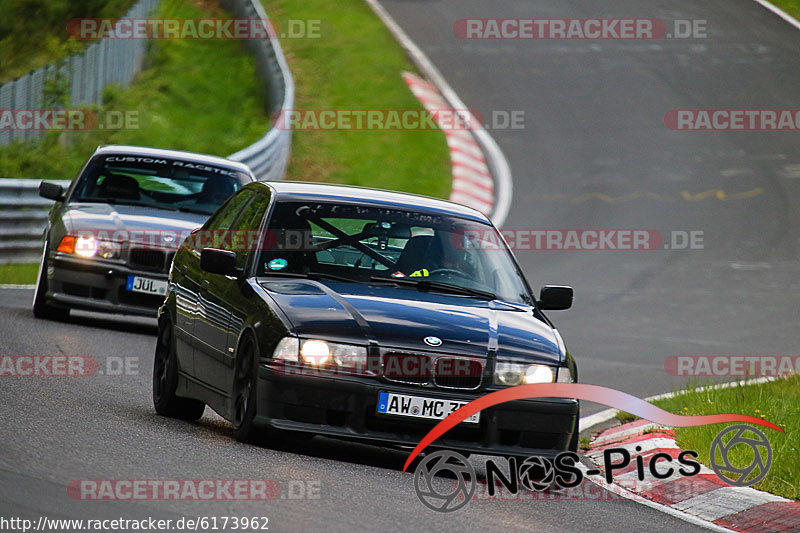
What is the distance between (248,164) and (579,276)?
5.55m

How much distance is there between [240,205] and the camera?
955 cm

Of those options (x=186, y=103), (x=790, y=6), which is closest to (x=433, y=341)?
(x=186, y=103)

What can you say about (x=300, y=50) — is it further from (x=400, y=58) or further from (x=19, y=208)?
(x=19, y=208)

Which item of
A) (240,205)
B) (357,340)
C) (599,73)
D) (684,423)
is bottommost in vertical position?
(684,423)

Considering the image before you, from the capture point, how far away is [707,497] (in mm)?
8148

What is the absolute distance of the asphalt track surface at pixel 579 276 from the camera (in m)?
Answer: 6.75

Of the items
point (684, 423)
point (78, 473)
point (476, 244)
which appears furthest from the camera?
point (684, 423)

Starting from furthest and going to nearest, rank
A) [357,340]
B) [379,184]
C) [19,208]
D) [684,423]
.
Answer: [379,184] < [19,208] < [684,423] < [357,340]

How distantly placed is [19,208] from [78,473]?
42.7 ft

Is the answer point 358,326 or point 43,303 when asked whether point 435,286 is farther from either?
point 43,303

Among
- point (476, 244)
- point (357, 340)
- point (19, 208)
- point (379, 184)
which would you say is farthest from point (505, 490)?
point (379, 184)

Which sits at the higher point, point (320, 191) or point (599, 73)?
point (599, 73)

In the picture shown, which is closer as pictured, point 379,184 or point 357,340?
point 357,340

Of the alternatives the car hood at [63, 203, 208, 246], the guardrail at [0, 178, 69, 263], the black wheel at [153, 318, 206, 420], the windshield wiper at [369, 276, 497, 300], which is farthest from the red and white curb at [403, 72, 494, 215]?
the windshield wiper at [369, 276, 497, 300]
